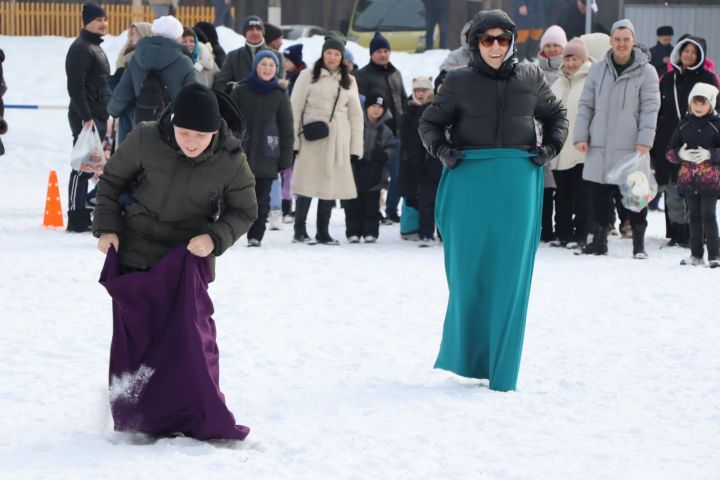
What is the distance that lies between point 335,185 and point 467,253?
230 inches

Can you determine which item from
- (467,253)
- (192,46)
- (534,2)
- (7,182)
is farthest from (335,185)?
(534,2)

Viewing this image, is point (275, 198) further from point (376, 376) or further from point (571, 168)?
point (376, 376)

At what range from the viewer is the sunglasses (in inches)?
250

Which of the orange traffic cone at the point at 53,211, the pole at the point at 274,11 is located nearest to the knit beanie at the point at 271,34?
the orange traffic cone at the point at 53,211

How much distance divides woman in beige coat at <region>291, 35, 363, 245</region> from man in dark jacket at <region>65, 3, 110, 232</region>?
1.67 m

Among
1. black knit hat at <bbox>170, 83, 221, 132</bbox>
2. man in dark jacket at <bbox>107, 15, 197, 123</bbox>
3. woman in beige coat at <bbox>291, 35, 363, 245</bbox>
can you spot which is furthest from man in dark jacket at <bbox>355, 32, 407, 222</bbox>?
black knit hat at <bbox>170, 83, 221, 132</bbox>

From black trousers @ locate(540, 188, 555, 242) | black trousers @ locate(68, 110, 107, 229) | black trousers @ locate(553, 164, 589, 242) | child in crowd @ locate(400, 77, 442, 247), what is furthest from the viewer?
black trousers @ locate(540, 188, 555, 242)

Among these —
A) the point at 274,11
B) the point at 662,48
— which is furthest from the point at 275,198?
the point at 274,11

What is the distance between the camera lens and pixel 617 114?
11602mm

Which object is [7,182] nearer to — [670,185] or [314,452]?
[670,185]

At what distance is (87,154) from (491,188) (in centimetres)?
625

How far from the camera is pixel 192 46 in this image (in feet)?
43.7

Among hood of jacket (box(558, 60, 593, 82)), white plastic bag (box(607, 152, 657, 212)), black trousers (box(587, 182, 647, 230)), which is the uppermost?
hood of jacket (box(558, 60, 593, 82))

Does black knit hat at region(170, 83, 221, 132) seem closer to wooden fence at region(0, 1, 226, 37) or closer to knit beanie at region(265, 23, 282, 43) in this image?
knit beanie at region(265, 23, 282, 43)
